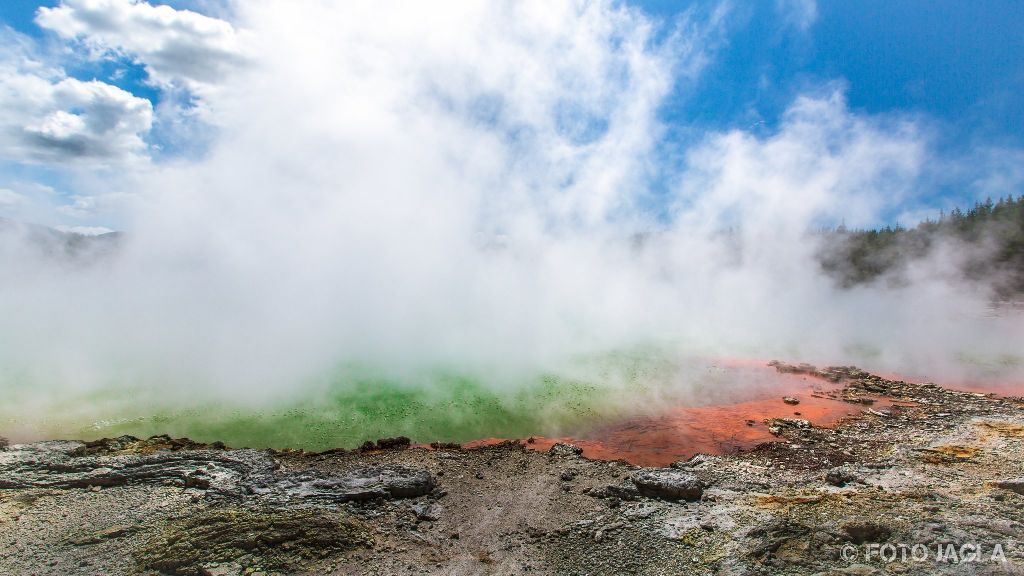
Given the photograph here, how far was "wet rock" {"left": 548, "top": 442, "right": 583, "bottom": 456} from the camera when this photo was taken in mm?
9617

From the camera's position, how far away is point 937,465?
→ 8203 mm

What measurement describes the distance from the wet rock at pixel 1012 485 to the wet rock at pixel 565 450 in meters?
6.50

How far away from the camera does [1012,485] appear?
6.66 metres

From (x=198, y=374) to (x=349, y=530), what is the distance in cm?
1047

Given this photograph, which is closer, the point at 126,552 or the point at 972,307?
the point at 126,552

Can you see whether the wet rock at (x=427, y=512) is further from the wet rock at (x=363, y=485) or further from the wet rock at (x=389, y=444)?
the wet rock at (x=389, y=444)

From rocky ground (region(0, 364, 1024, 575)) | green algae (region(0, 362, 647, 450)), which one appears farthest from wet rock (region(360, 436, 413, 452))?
green algae (region(0, 362, 647, 450))

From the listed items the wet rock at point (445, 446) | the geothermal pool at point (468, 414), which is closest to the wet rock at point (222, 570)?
the geothermal pool at point (468, 414)

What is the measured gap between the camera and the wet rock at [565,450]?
31.6 feet

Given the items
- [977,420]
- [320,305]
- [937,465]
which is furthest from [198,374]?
[977,420]

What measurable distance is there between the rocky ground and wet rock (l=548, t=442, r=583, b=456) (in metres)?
0.05

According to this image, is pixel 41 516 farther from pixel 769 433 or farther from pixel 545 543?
pixel 769 433

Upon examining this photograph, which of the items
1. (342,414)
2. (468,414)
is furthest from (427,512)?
(342,414)

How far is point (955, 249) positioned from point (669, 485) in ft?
154
